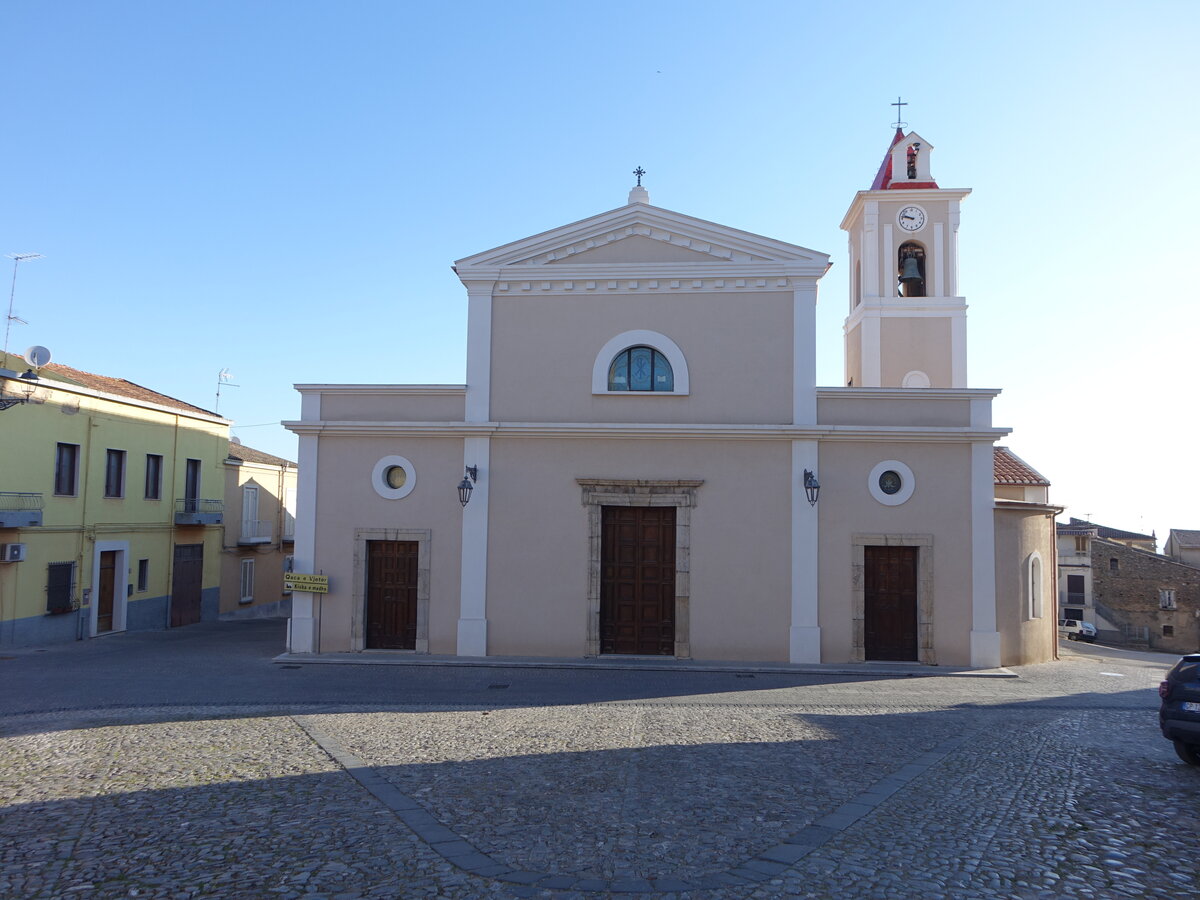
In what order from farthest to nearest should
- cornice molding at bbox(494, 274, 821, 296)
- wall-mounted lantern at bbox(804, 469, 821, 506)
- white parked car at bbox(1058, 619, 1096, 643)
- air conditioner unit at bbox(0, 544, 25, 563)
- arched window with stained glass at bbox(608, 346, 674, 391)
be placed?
white parked car at bbox(1058, 619, 1096, 643) < air conditioner unit at bbox(0, 544, 25, 563) < arched window with stained glass at bbox(608, 346, 674, 391) < cornice molding at bbox(494, 274, 821, 296) < wall-mounted lantern at bbox(804, 469, 821, 506)

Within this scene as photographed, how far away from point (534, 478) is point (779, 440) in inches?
177

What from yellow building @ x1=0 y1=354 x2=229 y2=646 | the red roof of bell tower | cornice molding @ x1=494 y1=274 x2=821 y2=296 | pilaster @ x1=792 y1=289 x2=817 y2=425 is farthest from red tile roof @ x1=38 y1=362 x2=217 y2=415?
the red roof of bell tower

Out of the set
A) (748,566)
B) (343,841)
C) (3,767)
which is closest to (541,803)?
(343,841)

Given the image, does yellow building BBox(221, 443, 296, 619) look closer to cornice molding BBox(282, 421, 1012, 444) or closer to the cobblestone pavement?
cornice molding BBox(282, 421, 1012, 444)

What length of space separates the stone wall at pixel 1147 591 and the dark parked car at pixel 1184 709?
1284 inches

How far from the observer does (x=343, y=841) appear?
19.7 ft

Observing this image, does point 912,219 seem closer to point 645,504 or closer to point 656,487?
point 656,487

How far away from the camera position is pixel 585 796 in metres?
7.12

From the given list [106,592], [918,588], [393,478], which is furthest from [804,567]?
[106,592]

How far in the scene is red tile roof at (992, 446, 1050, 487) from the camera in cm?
1853

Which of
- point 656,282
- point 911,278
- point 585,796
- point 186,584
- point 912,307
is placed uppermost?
point 911,278

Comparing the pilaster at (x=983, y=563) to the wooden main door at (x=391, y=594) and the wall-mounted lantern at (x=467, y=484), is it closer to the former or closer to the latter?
the wall-mounted lantern at (x=467, y=484)

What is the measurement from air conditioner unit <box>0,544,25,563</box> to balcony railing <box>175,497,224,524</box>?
5154 millimetres

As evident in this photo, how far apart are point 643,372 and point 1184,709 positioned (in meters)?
9.96
